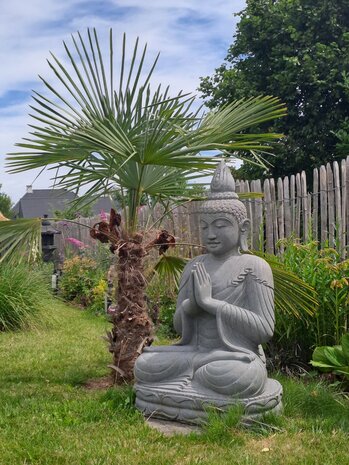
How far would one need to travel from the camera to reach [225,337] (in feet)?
15.2

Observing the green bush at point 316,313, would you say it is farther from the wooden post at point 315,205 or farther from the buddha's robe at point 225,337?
the buddha's robe at point 225,337

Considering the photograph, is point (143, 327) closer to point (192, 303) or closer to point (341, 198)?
point (192, 303)

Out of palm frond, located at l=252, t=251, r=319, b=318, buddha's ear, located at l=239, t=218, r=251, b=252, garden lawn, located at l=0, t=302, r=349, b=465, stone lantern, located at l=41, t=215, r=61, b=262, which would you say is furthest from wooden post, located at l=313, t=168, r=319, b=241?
stone lantern, located at l=41, t=215, r=61, b=262

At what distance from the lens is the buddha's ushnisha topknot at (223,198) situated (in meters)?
4.77

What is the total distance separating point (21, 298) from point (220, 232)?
18.0 feet

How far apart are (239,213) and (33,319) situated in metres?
5.61

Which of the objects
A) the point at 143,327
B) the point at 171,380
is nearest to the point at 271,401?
the point at 171,380

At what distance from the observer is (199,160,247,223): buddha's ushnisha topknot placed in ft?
15.7

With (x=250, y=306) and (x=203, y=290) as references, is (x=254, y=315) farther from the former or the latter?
(x=203, y=290)

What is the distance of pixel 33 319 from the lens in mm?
9406

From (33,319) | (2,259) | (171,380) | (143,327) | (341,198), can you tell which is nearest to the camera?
(171,380)

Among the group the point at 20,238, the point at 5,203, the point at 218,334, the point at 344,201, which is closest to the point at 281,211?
the point at 344,201

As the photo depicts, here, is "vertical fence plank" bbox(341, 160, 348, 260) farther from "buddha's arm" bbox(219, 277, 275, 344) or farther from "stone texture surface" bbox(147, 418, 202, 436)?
"stone texture surface" bbox(147, 418, 202, 436)

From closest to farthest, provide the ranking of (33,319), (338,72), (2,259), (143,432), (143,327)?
(143,432) → (2,259) → (143,327) → (33,319) → (338,72)
